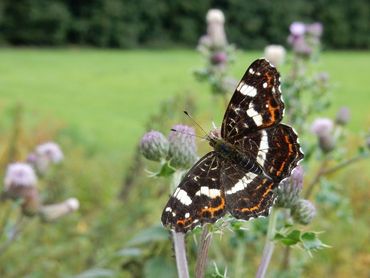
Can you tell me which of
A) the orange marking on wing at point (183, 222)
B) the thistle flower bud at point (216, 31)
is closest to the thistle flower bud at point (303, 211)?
the orange marking on wing at point (183, 222)

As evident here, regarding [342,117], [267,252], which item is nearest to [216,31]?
[342,117]

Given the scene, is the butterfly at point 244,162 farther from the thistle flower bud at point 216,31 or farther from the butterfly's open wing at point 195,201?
the thistle flower bud at point 216,31

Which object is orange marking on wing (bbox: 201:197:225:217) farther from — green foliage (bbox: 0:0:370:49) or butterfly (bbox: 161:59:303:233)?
green foliage (bbox: 0:0:370:49)

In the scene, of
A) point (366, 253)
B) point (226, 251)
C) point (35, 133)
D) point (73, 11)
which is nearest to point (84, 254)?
point (226, 251)

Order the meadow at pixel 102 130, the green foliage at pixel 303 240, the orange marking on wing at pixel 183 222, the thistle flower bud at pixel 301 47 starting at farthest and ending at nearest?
the thistle flower bud at pixel 301 47, the meadow at pixel 102 130, the green foliage at pixel 303 240, the orange marking on wing at pixel 183 222

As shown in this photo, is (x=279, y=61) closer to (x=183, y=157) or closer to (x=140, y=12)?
(x=183, y=157)

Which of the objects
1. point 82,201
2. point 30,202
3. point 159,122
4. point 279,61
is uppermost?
point 279,61

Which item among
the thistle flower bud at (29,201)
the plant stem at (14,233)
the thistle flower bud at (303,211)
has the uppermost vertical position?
the thistle flower bud at (303,211)
